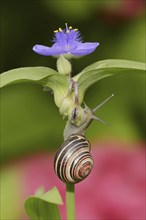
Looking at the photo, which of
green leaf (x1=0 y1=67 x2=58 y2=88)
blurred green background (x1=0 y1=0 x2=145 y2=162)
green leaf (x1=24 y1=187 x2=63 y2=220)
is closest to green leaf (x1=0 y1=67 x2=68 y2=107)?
green leaf (x1=0 y1=67 x2=58 y2=88)

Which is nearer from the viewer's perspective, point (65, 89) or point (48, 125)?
point (65, 89)

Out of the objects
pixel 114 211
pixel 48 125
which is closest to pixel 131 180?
pixel 114 211

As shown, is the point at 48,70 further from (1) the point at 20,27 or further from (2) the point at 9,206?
(1) the point at 20,27

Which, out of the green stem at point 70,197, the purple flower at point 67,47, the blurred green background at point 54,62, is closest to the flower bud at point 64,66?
the purple flower at point 67,47

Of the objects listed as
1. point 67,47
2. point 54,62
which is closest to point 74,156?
point 67,47

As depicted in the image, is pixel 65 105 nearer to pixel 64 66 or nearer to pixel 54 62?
pixel 64 66

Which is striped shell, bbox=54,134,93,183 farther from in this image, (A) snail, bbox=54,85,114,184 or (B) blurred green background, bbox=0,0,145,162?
(B) blurred green background, bbox=0,0,145,162

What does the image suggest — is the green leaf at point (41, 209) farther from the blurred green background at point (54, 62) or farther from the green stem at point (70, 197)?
the blurred green background at point (54, 62)
